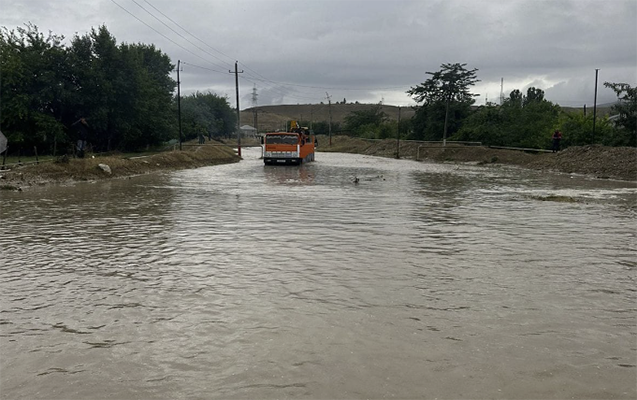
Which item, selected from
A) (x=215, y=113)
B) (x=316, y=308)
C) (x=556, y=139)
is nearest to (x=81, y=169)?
(x=316, y=308)

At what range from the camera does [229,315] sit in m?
6.05

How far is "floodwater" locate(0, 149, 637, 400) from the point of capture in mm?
4477

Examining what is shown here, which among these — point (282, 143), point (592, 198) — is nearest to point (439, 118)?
point (282, 143)

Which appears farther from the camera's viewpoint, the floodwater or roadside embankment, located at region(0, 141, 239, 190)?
roadside embankment, located at region(0, 141, 239, 190)

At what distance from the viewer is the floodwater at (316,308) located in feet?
14.7

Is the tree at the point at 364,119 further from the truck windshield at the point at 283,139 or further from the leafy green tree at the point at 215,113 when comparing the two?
the truck windshield at the point at 283,139

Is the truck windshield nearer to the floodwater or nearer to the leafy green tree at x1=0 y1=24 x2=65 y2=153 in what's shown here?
the leafy green tree at x1=0 y1=24 x2=65 y2=153

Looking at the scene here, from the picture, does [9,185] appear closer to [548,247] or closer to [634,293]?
[548,247]

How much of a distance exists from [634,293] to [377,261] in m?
3.80

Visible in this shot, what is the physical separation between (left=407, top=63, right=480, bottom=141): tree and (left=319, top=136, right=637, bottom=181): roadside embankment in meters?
3.71

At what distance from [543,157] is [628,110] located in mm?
6443

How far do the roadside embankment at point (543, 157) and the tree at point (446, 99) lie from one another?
12.2 feet

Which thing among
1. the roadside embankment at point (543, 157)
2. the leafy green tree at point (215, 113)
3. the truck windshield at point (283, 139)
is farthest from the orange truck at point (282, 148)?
the leafy green tree at point (215, 113)

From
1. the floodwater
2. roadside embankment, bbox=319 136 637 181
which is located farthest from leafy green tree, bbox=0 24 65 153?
roadside embankment, bbox=319 136 637 181
